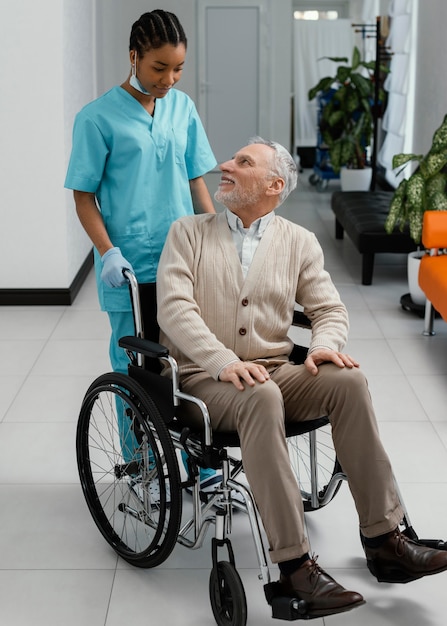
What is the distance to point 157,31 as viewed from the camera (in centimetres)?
228

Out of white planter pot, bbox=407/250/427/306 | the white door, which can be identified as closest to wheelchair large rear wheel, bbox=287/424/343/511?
white planter pot, bbox=407/250/427/306

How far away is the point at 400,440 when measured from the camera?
3.07m

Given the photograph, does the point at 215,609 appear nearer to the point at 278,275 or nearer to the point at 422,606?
the point at 422,606

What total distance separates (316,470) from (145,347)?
61 cm

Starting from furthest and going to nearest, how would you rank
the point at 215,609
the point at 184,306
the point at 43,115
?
1. the point at 43,115
2. the point at 184,306
3. the point at 215,609

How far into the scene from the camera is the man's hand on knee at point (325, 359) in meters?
2.13

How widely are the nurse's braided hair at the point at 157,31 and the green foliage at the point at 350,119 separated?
566cm

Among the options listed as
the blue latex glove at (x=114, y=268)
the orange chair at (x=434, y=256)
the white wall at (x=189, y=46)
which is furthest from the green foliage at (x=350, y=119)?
the blue latex glove at (x=114, y=268)

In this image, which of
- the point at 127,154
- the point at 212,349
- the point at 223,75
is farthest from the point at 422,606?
the point at 223,75

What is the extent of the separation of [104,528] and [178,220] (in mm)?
792

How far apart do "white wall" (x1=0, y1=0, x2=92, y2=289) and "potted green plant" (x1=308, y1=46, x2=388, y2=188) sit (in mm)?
3483

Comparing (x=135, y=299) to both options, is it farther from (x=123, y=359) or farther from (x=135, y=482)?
(x=135, y=482)

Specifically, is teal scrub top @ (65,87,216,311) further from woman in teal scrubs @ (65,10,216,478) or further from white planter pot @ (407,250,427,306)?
white planter pot @ (407,250,427,306)

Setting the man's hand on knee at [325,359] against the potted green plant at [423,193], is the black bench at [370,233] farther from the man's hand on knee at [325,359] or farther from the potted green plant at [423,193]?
the man's hand on knee at [325,359]
